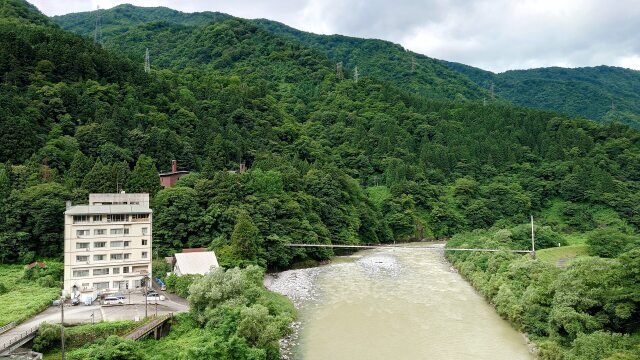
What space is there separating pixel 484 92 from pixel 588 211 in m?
83.7

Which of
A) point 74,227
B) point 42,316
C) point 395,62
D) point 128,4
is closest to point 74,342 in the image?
point 42,316

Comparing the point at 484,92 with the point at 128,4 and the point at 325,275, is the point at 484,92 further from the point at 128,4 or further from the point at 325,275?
the point at 128,4

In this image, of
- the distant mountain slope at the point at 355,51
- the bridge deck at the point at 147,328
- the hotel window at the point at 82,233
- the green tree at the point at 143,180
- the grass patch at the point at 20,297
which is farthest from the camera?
the distant mountain slope at the point at 355,51

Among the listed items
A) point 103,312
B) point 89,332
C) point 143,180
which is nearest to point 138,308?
point 103,312

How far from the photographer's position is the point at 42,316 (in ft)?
77.6

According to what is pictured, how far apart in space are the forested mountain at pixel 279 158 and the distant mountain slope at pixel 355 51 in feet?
98.2

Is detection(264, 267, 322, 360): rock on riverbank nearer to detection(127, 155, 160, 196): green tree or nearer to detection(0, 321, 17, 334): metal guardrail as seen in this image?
detection(0, 321, 17, 334): metal guardrail

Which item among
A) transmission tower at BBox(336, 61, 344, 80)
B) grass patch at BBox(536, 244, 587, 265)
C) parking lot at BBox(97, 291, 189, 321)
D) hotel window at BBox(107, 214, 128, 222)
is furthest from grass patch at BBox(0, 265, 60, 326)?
transmission tower at BBox(336, 61, 344, 80)

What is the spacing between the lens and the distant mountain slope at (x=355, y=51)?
12588cm

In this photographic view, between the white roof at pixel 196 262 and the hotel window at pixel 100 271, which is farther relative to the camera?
the white roof at pixel 196 262

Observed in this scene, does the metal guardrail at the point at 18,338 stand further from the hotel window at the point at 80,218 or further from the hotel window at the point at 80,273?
the hotel window at the point at 80,218

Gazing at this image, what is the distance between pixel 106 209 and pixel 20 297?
6.89 m

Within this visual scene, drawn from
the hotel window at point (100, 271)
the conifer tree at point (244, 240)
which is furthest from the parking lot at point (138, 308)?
the conifer tree at point (244, 240)

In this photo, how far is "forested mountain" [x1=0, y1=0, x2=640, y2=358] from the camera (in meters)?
39.1
